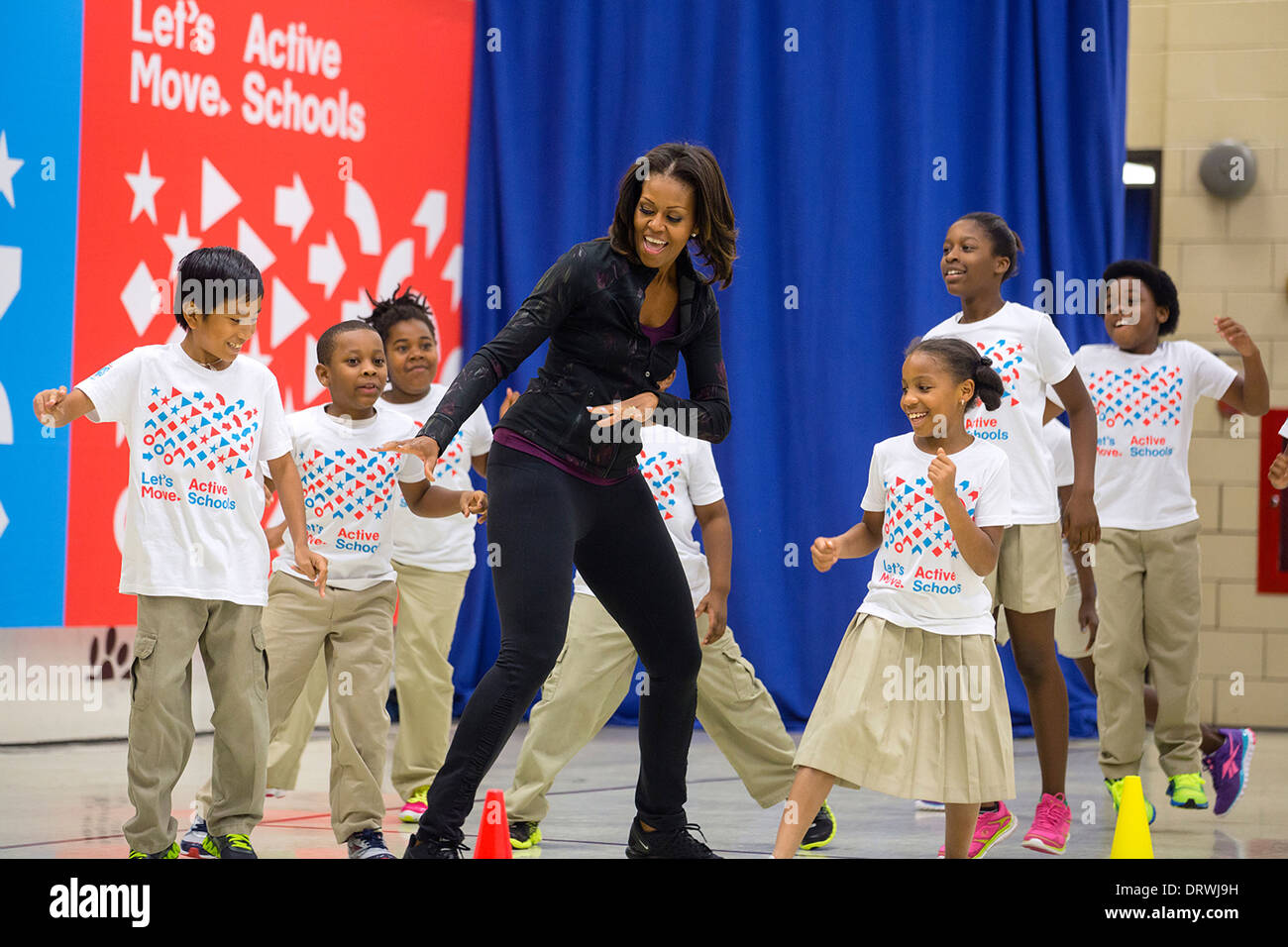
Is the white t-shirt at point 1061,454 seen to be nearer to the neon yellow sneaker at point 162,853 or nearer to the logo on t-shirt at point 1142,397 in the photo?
the logo on t-shirt at point 1142,397

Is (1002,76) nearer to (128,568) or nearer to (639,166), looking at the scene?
(639,166)

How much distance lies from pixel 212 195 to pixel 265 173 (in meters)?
0.31

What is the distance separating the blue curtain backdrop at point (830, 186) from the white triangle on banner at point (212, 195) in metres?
1.49

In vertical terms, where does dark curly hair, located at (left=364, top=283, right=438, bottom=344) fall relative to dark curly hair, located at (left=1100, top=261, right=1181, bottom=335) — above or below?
below

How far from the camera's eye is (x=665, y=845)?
3.39m

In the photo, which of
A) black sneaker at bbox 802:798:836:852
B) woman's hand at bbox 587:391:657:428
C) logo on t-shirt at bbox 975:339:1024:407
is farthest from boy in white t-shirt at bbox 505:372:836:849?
woman's hand at bbox 587:391:657:428

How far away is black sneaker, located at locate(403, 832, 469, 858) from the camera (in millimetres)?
2977

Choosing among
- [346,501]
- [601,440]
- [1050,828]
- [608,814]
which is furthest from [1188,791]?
[346,501]

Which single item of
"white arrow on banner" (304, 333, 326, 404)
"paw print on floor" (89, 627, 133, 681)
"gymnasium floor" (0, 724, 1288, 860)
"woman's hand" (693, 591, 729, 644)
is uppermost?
"white arrow on banner" (304, 333, 326, 404)

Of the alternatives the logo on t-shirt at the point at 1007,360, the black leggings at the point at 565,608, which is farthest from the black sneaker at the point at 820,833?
the logo on t-shirt at the point at 1007,360

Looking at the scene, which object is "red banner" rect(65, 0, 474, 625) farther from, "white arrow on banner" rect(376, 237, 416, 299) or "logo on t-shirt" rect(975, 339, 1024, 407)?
"logo on t-shirt" rect(975, 339, 1024, 407)

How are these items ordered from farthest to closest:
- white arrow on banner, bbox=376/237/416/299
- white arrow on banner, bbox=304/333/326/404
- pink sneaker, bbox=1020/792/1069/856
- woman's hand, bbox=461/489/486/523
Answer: white arrow on banner, bbox=376/237/416/299
white arrow on banner, bbox=304/333/326/404
pink sneaker, bbox=1020/792/1069/856
woman's hand, bbox=461/489/486/523

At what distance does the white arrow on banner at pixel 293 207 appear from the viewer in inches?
254

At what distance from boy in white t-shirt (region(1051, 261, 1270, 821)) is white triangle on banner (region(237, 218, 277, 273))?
137 inches
